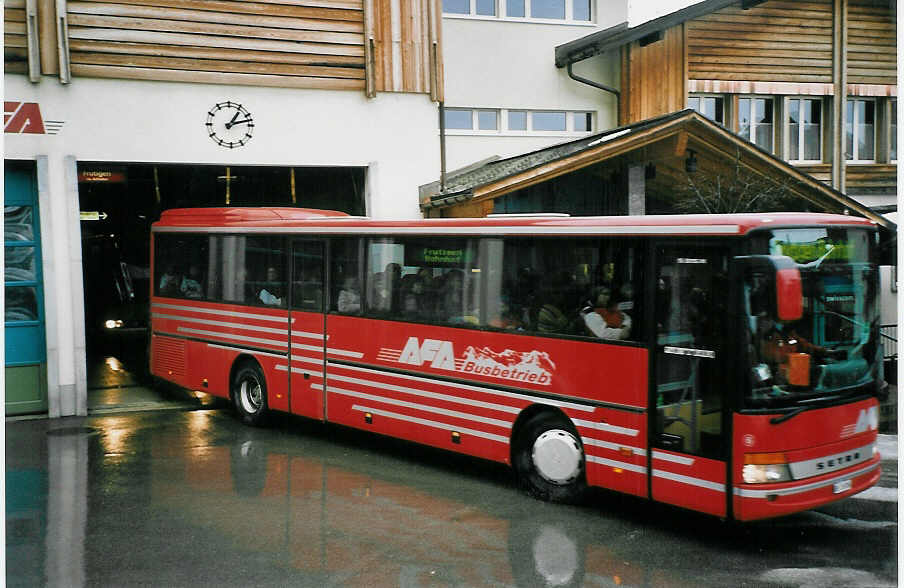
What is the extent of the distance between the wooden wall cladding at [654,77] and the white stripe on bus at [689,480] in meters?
15.0

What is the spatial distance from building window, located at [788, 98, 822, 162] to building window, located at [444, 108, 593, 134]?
5.13m

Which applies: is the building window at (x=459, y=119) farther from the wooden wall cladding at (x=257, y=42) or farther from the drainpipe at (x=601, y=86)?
the wooden wall cladding at (x=257, y=42)

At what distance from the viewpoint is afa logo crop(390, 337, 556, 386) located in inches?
349

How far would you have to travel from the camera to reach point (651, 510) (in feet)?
28.7

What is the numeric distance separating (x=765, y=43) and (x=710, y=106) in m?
1.90

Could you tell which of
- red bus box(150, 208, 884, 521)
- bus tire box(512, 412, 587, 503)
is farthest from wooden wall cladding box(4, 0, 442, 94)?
bus tire box(512, 412, 587, 503)

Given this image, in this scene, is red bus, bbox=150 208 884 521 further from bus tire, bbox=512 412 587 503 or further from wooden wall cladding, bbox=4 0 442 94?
wooden wall cladding, bbox=4 0 442 94

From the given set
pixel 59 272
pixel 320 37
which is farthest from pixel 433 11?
pixel 59 272

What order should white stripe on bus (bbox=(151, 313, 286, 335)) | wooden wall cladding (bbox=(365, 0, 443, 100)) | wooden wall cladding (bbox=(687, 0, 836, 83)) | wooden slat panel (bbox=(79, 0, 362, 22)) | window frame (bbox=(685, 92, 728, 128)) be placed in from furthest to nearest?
window frame (bbox=(685, 92, 728, 128)) < wooden wall cladding (bbox=(687, 0, 836, 83)) < wooden wall cladding (bbox=(365, 0, 443, 100)) < wooden slat panel (bbox=(79, 0, 362, 22)) < white stripe on bus (bbox=(151, 313, 286, 335))

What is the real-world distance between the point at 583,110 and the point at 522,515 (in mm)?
15208

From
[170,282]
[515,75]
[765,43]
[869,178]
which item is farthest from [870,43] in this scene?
[170,282]

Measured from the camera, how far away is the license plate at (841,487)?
294 inches

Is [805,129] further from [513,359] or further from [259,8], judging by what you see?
[513,359]

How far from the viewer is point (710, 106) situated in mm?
22219
